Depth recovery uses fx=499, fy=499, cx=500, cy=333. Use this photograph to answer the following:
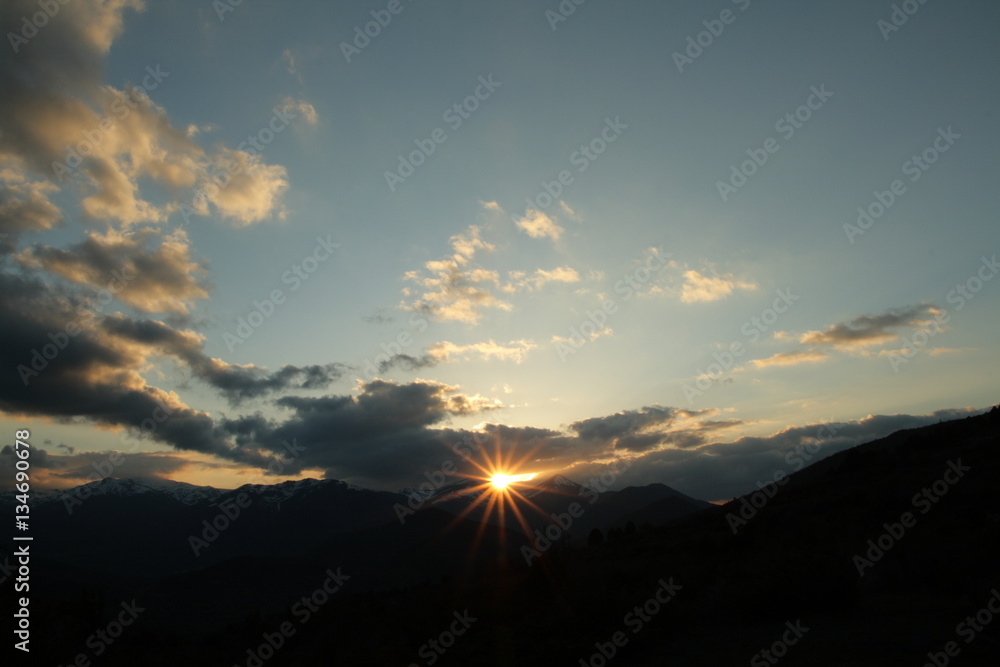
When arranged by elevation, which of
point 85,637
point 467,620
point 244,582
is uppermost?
point 85,637

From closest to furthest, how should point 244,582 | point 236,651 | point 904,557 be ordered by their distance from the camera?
point 904,557 < point 236,651 < point 244,582

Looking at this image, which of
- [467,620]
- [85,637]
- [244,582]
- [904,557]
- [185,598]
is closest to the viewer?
[904,557]

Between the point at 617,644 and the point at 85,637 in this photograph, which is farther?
the point at 85,637

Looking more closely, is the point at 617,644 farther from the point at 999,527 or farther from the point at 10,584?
the point at 10,584

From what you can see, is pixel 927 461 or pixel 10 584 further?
pixel 927 461

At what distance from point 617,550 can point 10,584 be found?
27003 millimetres

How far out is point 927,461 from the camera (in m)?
28.5

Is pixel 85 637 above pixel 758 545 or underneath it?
above

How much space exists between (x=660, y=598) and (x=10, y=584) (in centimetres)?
1764

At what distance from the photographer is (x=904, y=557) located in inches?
500

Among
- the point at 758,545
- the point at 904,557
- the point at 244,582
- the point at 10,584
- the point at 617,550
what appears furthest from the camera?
the point at 244,582

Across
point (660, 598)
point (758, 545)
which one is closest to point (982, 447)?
point (758, 545)

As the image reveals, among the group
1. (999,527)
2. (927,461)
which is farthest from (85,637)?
(927,461)

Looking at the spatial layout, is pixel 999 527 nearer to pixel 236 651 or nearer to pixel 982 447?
pixel 982 447
